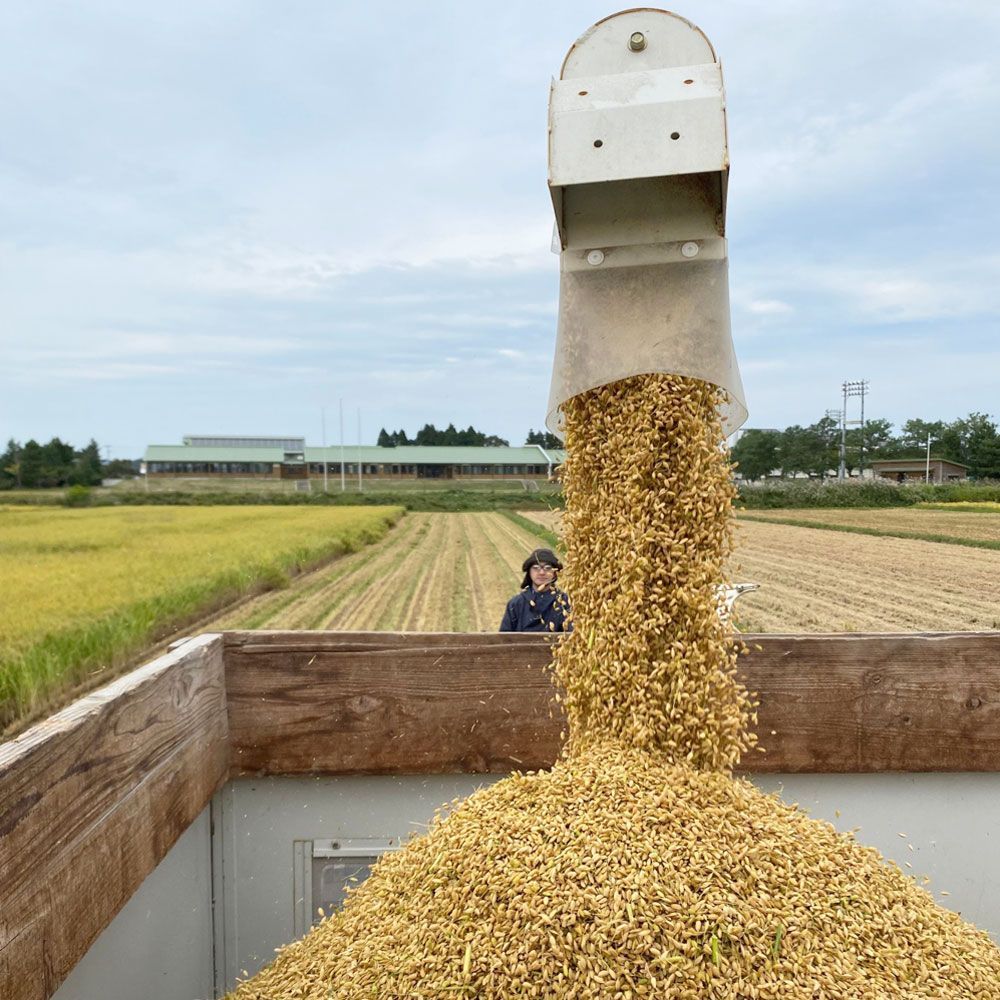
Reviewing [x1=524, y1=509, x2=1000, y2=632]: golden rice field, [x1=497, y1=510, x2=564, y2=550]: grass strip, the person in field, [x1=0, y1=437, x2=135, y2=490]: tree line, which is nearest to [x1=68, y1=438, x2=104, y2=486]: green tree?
[x1=0, y1=437, x2=135, y2=490]: tree line

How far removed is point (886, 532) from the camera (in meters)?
30.9

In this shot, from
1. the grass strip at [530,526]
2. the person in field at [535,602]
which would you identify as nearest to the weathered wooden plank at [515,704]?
the person in field at [535,602]

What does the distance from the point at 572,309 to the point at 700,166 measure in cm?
49

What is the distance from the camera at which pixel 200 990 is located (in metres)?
2.04

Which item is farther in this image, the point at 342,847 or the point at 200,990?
the point at 342,847

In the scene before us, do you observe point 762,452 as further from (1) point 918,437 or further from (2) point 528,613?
(2) point 528,613

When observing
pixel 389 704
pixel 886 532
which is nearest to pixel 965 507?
pixel 886 532

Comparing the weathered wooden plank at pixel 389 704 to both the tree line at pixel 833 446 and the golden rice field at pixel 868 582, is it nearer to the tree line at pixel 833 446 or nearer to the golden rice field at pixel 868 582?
the golden rice field at pixel 868 582

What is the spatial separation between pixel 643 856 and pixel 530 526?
3111 cm

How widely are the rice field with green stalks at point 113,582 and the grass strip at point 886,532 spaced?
59.7ft

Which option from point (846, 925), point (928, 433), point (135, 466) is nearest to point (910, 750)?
point (846, 925)

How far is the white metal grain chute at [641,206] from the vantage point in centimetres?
193

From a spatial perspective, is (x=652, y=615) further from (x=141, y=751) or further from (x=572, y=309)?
(x=141, y=751)

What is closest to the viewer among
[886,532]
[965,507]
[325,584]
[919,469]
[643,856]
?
[643,856]
